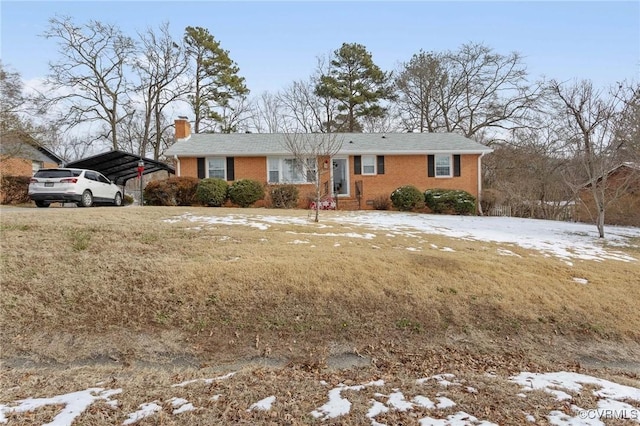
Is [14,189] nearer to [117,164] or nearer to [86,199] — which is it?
[117,164]

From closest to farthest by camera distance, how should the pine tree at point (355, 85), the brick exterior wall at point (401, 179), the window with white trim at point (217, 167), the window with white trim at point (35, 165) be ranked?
the window with white trim at point (217, 167), the brick exterior wall at point (401, 179), the window with white trim at point (35, 165), the pine tree at point (355, 85)

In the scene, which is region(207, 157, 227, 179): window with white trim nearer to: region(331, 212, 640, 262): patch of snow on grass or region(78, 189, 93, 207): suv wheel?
region(78, 189, 93, 207): suv wheel

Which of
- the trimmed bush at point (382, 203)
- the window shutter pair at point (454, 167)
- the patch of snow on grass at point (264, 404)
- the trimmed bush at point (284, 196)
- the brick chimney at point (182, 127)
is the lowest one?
the patch of snow on grass at point (264, 404)

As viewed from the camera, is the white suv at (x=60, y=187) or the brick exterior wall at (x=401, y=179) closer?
the white suv at (x=60, y=187)

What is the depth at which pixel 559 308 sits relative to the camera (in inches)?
218

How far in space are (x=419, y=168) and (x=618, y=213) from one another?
9027 millimetres

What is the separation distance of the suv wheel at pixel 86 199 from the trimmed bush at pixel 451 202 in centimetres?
1383

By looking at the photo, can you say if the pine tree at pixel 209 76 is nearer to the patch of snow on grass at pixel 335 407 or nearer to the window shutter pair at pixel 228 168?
the window shutter pair at pixel 228 168

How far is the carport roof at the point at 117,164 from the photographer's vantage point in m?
16.2

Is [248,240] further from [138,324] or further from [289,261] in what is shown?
[138,324]

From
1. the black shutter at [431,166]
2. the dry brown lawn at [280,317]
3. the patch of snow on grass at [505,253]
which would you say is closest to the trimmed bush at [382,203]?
the black shutter at [431,166]

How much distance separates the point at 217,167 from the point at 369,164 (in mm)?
7628

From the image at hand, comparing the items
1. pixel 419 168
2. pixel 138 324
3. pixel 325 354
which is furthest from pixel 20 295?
pixel 419 168
